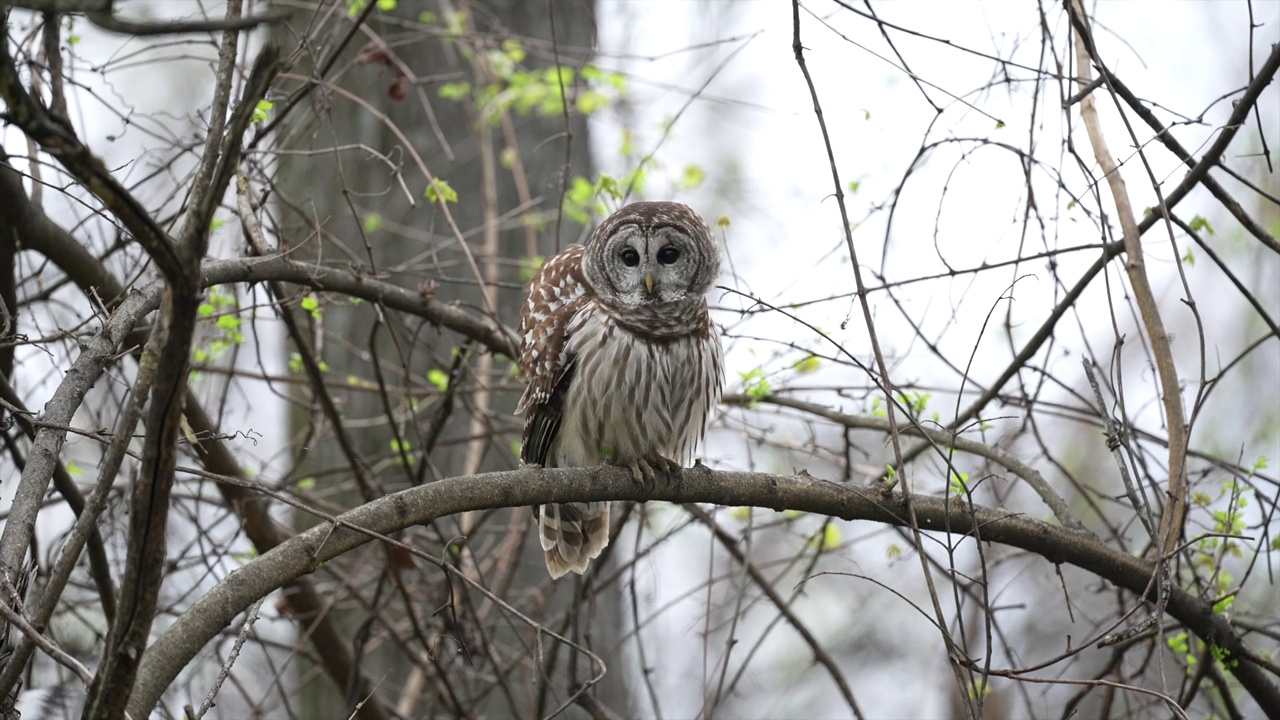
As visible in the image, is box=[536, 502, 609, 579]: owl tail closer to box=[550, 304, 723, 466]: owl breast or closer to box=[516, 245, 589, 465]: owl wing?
box=[516, 245, 589, 465]: owl wing

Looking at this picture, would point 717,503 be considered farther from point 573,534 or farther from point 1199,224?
point 1199,224

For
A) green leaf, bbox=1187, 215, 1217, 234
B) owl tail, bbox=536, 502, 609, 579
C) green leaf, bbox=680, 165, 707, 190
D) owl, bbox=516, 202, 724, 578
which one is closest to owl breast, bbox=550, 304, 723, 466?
owl, bbox=516, 202, 724, 578

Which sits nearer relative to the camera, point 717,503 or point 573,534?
point 717,503

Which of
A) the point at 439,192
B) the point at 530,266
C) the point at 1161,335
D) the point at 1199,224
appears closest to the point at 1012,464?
the point at 1161,335

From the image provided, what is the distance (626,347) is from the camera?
12.5 feet

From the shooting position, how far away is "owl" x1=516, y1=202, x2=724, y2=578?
380 centimetres

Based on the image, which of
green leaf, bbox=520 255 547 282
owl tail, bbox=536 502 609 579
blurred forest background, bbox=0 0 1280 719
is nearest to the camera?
blurred forest background, bbox=0 0 1280 719

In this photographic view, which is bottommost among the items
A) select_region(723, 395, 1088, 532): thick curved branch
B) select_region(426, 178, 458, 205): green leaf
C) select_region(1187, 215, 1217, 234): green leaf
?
select_region(723, 395, 1088, 532): thick curved branch

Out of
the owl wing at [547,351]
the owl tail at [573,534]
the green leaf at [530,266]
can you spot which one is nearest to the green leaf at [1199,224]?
the owl wing at [547,351]

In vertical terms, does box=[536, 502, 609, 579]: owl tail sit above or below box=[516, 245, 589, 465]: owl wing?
below

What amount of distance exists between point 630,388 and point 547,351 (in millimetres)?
316

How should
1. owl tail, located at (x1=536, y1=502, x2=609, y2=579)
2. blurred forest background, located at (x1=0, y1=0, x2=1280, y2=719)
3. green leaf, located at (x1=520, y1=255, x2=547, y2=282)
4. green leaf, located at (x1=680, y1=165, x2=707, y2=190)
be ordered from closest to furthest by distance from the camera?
blurred forest background, located at (x1=0, y1=0, x2=1280, y2=719) < owl tail, located at (x1=536, y1=502, x2=609, y2=579) < green leaf, located at (x1=520, y1=255, x2=547, y2=282) < green leaf, located at (x1=680, y1=165, x2=707, y2=190)

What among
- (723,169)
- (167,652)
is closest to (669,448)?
(167,652)

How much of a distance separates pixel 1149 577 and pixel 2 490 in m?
4.02
